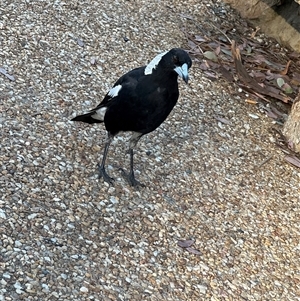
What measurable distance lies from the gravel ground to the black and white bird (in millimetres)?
443

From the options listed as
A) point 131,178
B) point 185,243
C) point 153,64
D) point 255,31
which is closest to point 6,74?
point 131,178

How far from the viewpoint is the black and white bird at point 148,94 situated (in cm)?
319

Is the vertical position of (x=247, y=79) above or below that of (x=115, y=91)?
below

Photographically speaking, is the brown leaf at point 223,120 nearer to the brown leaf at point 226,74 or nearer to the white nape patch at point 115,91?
the brown leaf at point 226,74

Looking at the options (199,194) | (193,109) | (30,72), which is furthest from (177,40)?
(199,194)

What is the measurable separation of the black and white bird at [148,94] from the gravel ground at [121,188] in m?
0.44

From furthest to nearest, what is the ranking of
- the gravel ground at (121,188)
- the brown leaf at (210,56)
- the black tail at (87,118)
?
the brown leaf at (210,56)
the black tail at (87,118)
the gravel ground at (121,188)

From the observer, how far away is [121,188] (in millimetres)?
3625

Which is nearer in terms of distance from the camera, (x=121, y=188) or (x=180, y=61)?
(x=180, y=61)

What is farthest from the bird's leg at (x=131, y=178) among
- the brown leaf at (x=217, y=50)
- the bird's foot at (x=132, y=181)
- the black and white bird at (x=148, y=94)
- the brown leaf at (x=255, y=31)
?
the brown leaf at (x=255, y=31)

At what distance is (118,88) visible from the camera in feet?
11.2

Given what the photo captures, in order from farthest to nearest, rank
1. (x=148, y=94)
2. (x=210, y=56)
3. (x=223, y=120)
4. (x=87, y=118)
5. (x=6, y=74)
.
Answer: (x=210, y=56), (x=223, y=120), (x=6, y=74), (x=87, y=118), (x=148, y=94)

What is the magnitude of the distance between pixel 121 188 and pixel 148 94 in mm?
660

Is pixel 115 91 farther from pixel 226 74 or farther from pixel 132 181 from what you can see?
pixel 226 74
